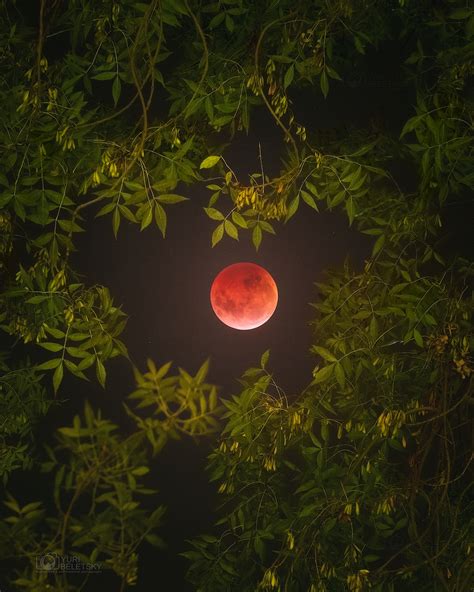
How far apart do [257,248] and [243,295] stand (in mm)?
231

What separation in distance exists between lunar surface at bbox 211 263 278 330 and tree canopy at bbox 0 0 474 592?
185 mm

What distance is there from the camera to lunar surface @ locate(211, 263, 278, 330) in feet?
6.96

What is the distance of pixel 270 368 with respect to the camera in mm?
2689

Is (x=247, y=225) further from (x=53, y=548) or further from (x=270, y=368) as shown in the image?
(x=53, y=548)

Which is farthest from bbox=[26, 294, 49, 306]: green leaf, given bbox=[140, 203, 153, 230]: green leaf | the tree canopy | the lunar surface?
the lunar surface

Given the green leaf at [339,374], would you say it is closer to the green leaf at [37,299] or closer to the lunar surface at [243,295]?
the lunar surface at [243,295]

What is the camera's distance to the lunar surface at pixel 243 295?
2121mm

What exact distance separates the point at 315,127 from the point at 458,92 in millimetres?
664

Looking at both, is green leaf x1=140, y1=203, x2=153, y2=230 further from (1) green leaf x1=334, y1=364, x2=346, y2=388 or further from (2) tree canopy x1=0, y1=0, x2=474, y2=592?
(1) green leaf x1=334, y1=364, x2=346, y2=388

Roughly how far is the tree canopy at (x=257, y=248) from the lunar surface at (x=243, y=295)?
0.19 meters

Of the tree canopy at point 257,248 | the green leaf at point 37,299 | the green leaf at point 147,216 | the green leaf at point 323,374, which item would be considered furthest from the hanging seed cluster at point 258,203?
the green leaf at point 37,299

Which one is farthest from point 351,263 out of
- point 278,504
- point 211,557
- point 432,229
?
point 211,557

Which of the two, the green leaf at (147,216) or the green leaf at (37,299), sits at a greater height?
the green leaf at (147,216)

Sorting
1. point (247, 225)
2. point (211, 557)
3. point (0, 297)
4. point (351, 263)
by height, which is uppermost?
point (247, 225)
